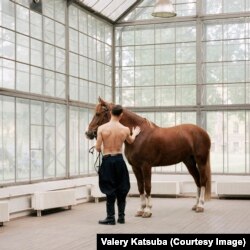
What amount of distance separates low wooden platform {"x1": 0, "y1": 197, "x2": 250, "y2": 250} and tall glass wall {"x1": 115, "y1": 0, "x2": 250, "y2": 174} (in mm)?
2514

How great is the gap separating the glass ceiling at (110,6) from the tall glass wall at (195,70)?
258 millimetres

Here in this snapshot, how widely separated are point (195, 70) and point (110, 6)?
2433 mm

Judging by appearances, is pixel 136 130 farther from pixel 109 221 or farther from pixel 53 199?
pixel 53 199

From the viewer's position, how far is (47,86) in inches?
432

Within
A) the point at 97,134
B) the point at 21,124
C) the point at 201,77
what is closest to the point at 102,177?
the point at 97,134

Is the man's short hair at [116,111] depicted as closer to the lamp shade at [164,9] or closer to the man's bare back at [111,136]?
the man's bare back at [111,136]

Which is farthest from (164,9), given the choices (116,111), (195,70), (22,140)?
(195,70)

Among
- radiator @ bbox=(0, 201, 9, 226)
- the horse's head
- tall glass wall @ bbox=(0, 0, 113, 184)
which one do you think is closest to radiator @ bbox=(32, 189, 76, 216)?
tall glass wall @ bbox=(0, 0, 113, 184)

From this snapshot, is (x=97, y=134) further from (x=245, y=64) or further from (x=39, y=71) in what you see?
(x=245, y=64)

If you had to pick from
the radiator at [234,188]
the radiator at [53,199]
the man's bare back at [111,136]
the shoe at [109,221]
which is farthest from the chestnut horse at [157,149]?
the radiator at [234,188]

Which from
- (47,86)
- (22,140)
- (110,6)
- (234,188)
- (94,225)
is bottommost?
(94,225)

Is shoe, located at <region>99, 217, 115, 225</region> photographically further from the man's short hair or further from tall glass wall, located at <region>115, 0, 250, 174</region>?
tall glass wall, located at <region>115, 0, 250, 174</region>

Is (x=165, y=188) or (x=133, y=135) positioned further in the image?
(x=165, y=188)

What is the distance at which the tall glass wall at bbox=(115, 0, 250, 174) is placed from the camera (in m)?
13.1
